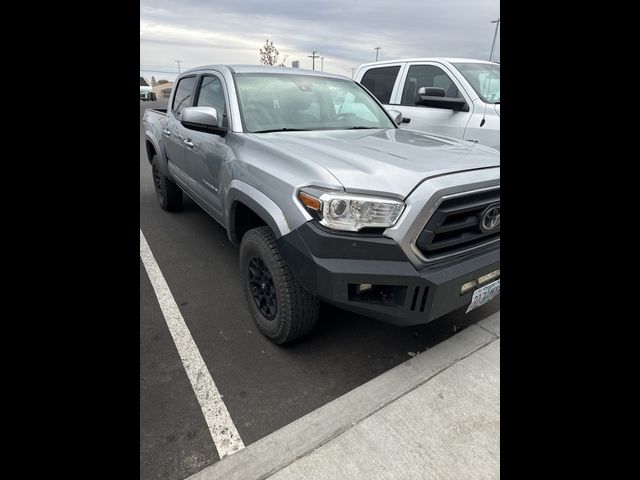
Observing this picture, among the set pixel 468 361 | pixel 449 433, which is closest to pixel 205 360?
pixel 449 433

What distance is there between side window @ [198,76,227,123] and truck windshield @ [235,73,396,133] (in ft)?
0.78

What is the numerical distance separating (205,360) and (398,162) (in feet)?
5.58

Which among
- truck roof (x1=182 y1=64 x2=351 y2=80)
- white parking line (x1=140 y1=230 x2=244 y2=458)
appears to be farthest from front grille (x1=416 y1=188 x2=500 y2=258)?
truck roof (x1=182 y1=64 x2=351 y2=80)

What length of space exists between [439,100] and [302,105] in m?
2.18

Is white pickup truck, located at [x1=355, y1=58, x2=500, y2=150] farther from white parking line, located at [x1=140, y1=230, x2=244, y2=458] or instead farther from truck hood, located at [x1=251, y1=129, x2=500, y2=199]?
white parking line, located at [x1=140, y1=230, x2=244, y2=458]

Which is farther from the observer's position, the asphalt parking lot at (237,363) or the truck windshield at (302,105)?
the truck windshield at (302,105)

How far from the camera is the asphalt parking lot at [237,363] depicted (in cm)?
187

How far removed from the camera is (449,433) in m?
1.87

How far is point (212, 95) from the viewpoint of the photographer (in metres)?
3.45

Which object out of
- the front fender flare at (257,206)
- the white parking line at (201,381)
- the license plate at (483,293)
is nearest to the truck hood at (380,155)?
the front fender flare at (257,206)

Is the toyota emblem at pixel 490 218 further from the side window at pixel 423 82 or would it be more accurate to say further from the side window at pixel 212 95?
the side window at pixel 423 82

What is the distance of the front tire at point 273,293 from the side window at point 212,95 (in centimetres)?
117

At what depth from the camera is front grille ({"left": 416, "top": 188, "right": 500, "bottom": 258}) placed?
186cm
